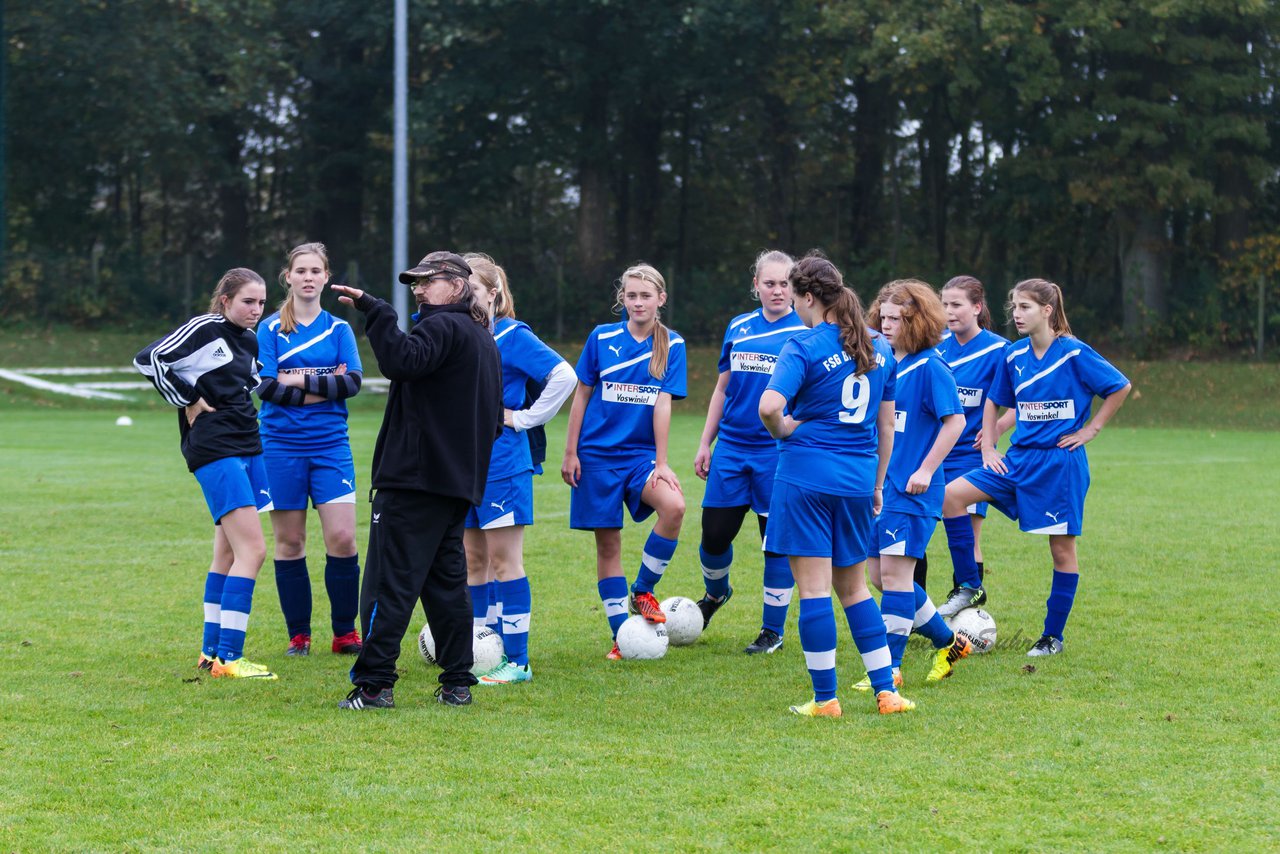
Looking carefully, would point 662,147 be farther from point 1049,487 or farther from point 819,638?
point 819,638

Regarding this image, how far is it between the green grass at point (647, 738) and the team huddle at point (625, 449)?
317 mm

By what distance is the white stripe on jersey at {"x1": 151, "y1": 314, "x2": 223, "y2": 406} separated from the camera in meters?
6.40

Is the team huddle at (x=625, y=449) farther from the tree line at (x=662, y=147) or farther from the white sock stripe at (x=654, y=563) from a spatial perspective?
the tree line at (x=662, y=147)

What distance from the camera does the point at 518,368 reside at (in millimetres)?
6801

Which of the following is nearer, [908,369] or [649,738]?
[649,738]

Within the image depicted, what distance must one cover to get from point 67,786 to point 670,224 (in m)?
36.2

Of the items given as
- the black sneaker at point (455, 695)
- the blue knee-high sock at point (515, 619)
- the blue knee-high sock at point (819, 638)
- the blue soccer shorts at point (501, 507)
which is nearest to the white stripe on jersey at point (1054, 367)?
the blue knee-high sock at point (819, 638)

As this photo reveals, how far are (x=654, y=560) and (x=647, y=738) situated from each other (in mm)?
2038

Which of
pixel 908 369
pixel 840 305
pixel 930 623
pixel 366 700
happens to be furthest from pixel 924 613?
pixel 366 700

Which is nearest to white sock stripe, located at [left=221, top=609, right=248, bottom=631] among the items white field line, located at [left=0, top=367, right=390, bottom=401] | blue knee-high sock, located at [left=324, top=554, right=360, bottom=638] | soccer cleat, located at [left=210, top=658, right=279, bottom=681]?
soccer cleat, located at [left=210, top=658, right=279, bottom=681]

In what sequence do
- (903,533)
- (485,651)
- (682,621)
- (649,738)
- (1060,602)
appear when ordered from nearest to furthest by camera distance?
(649,738)
(903,533)
(485,651)
(1060,602)
(682,621)

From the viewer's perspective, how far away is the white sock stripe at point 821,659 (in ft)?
18.8

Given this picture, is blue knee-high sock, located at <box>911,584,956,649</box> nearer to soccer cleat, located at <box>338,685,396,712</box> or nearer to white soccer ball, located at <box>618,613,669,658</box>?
white soccer ball, located at <box>618,613,669,658</box>

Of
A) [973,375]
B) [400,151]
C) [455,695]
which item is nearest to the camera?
[455,695]
